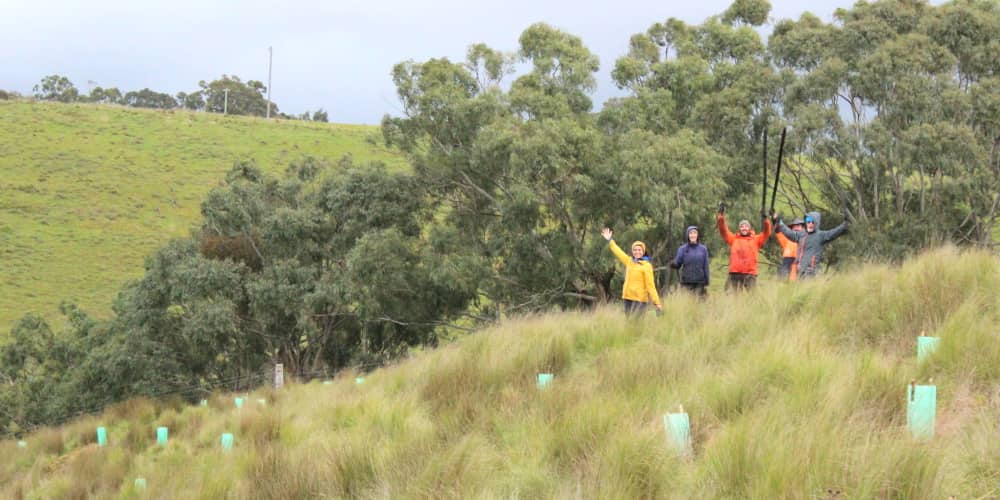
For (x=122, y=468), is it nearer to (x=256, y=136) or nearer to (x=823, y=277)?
(x=823, y=277)

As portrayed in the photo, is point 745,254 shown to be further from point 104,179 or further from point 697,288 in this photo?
point 104,179

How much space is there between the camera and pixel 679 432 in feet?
15.5

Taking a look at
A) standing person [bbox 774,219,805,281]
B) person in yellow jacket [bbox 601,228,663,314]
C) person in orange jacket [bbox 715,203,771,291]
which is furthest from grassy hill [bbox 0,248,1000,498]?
standing person [bbox 774,219,805,281]

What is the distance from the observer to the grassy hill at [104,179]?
46.7 meters

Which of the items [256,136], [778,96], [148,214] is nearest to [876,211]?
[778,96]

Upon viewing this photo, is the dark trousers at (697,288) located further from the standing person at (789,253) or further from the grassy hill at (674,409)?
the standing person at (789,253)

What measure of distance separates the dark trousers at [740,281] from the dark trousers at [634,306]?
46.4 inches

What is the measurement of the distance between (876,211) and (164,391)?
22017mm

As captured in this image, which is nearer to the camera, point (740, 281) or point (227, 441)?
point (227, 441)

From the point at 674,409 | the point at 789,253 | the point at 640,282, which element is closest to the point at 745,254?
the point at 789,253

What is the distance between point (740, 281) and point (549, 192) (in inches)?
472

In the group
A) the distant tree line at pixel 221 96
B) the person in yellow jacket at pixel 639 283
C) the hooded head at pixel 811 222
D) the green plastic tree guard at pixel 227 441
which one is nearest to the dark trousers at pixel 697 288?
the person in yellow jacket at pixel 639 283

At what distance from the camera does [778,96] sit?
968 inches

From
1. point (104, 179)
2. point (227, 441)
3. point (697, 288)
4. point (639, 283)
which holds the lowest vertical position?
point (104, 179)
